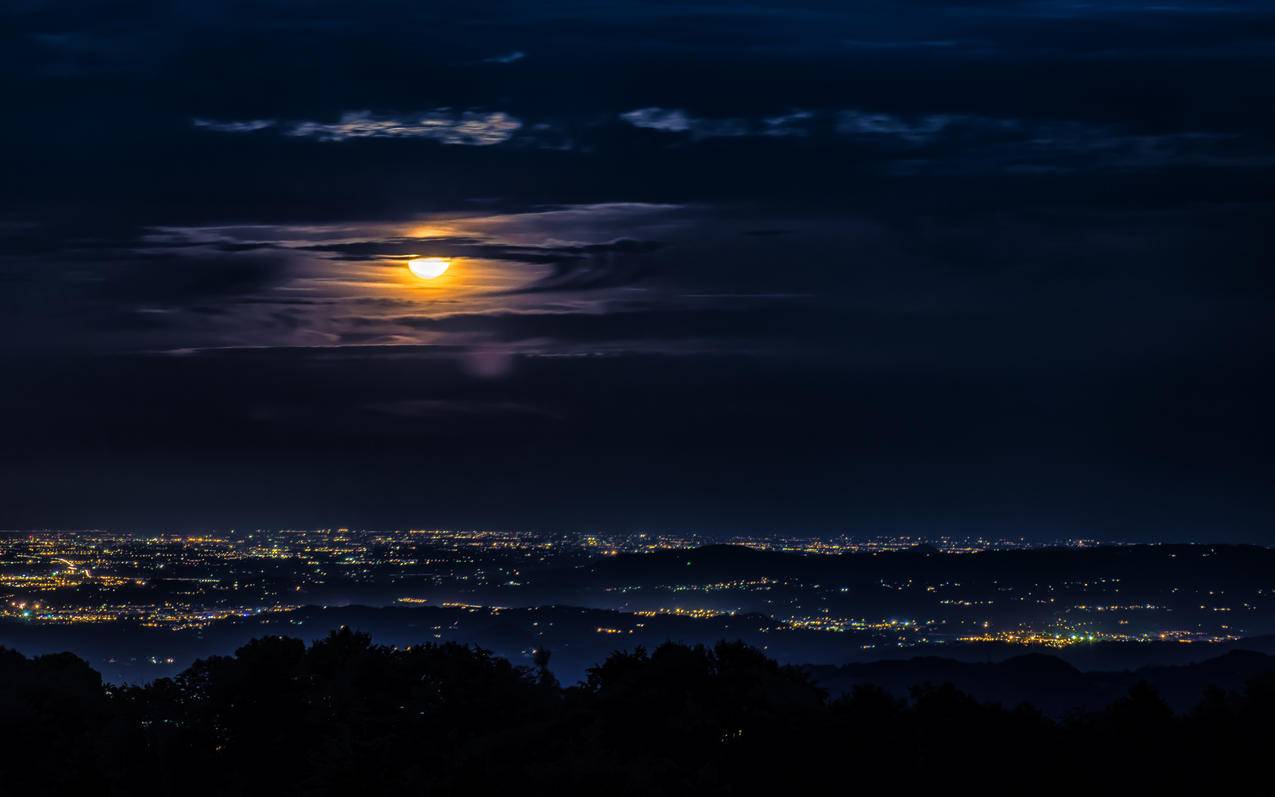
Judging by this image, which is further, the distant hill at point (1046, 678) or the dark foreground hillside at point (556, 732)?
the distant hill at point (1046, 678)

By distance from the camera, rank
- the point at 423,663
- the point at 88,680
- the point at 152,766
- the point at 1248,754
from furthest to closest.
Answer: the point at 88,680 < the point at 423,663 < the point at 152,766 < the point at 1248,754

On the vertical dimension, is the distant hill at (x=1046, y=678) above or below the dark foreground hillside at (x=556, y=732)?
below

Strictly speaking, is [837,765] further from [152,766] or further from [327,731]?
[152,766]

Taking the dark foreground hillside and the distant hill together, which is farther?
the distant hill

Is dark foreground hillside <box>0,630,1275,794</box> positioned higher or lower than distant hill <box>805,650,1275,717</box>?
higher

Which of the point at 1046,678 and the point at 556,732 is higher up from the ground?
the point at 556,732

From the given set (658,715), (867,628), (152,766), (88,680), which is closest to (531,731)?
(658,715)

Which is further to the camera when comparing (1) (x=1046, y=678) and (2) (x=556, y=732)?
(1) (x=1046, y=678)

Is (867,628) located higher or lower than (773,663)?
lower
